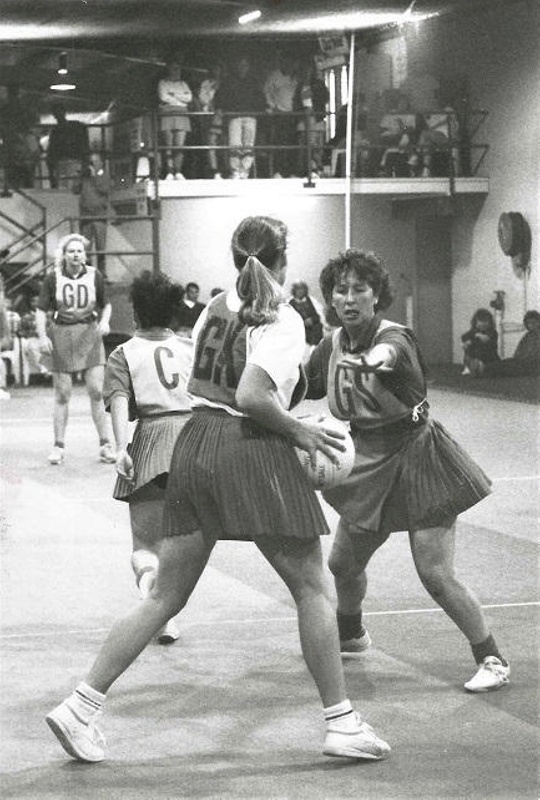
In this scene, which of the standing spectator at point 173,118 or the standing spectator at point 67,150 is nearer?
the standing spectator at point 173,118

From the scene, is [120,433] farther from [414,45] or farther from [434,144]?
[414,45]

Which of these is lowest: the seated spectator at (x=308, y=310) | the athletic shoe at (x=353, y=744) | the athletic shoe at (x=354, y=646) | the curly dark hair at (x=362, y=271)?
the seated spectator at (x=308, y=310)

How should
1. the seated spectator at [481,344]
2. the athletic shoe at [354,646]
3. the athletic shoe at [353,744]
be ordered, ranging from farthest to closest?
the seated spectator at [481,344]
the athletic shoe at [354,646]
the athletic shoe at [353,744]

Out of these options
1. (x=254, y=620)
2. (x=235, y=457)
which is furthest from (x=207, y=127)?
(x=235, y=457)

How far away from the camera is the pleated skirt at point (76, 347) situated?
13188mm

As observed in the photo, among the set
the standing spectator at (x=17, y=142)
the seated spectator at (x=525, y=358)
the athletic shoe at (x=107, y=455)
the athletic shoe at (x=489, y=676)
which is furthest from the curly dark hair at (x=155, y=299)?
the standing spectator at (x=17, y=142)

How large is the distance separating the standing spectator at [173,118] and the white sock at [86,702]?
21164mm

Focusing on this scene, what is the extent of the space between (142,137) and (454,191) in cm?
580

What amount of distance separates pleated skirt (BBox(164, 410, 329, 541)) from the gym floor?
76cm

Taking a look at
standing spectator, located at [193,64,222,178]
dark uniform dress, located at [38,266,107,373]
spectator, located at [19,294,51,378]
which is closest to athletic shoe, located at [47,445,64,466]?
dark uniform dress, located at [38,266,107,373]

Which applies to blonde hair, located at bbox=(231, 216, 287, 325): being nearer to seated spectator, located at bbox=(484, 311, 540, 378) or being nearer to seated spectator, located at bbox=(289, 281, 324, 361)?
seated spectator, located at bbox=(484, 311, 540, 378)

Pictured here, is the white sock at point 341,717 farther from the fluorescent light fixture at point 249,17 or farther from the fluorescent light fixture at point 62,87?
the fluorescent light fixture at point 62,87

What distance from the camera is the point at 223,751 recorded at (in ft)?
15.8

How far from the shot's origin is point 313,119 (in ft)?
92.2
